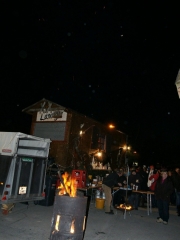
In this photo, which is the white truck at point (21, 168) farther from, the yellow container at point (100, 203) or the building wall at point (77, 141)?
the building wall at point (77, 141)

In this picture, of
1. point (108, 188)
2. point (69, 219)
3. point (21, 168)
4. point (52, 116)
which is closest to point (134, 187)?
point (108, 188)

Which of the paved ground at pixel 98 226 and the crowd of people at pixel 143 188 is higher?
the crowd of people at pixel 143 188

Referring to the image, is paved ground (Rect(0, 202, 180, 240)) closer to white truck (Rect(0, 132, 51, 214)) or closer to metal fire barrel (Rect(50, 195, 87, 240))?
white truck (Rect(0, 132, 51, 214))

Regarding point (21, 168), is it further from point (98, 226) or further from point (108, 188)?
point (108, 188)

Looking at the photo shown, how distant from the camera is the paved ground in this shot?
6.55 meters

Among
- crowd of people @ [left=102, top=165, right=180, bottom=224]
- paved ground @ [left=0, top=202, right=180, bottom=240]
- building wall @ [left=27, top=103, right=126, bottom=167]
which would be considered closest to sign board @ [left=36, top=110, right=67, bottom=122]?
building wall @ [left=27, top=103, right=126, bottom=167]

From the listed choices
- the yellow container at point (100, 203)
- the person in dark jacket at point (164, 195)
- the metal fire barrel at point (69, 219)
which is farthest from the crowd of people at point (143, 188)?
the metal fire barrel at point (69, 219)

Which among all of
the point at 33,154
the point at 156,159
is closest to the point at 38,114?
the point at 33,154

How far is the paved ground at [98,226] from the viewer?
655 cm

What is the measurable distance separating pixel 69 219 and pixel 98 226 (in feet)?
9.55

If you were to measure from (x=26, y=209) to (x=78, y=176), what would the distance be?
3.50 meters

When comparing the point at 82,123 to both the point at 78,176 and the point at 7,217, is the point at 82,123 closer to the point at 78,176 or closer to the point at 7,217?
the point at 78,176

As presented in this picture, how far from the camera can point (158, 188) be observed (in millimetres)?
8789

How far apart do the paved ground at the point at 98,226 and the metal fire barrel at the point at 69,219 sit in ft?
3.89
